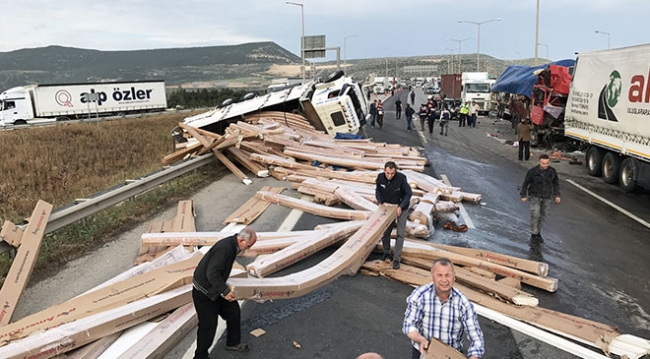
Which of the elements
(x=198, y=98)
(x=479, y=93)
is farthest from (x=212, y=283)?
(x=198, y=98)

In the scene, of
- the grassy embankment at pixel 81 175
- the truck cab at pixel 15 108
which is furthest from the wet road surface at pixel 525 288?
the truck cab at pixel 15 108

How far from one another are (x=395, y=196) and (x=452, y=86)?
46.7 m

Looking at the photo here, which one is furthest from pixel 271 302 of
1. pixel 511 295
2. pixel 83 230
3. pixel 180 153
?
pixel 180 153

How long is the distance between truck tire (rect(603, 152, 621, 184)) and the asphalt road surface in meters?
1.10

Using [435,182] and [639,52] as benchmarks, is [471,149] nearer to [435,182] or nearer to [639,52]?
[639,52]

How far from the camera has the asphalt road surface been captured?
5.53m

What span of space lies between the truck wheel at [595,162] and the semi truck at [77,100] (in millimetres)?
40451

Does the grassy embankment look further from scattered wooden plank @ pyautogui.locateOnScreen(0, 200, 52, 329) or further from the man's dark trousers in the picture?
the man's dark trousers

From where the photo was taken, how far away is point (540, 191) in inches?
386

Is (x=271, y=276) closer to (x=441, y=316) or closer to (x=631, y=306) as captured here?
(x=441, y=316)

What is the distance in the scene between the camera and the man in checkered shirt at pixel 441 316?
3.78 meters

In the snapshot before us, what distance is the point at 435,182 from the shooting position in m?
13.2

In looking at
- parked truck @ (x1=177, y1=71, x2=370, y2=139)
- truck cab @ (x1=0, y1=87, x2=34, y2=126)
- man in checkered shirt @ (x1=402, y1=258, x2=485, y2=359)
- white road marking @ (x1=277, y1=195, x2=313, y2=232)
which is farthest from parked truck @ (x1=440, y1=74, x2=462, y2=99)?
man in checkered shirt @ (x1=402, y1=258, x2=485, y2=359)

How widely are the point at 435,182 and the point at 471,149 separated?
1117cm
